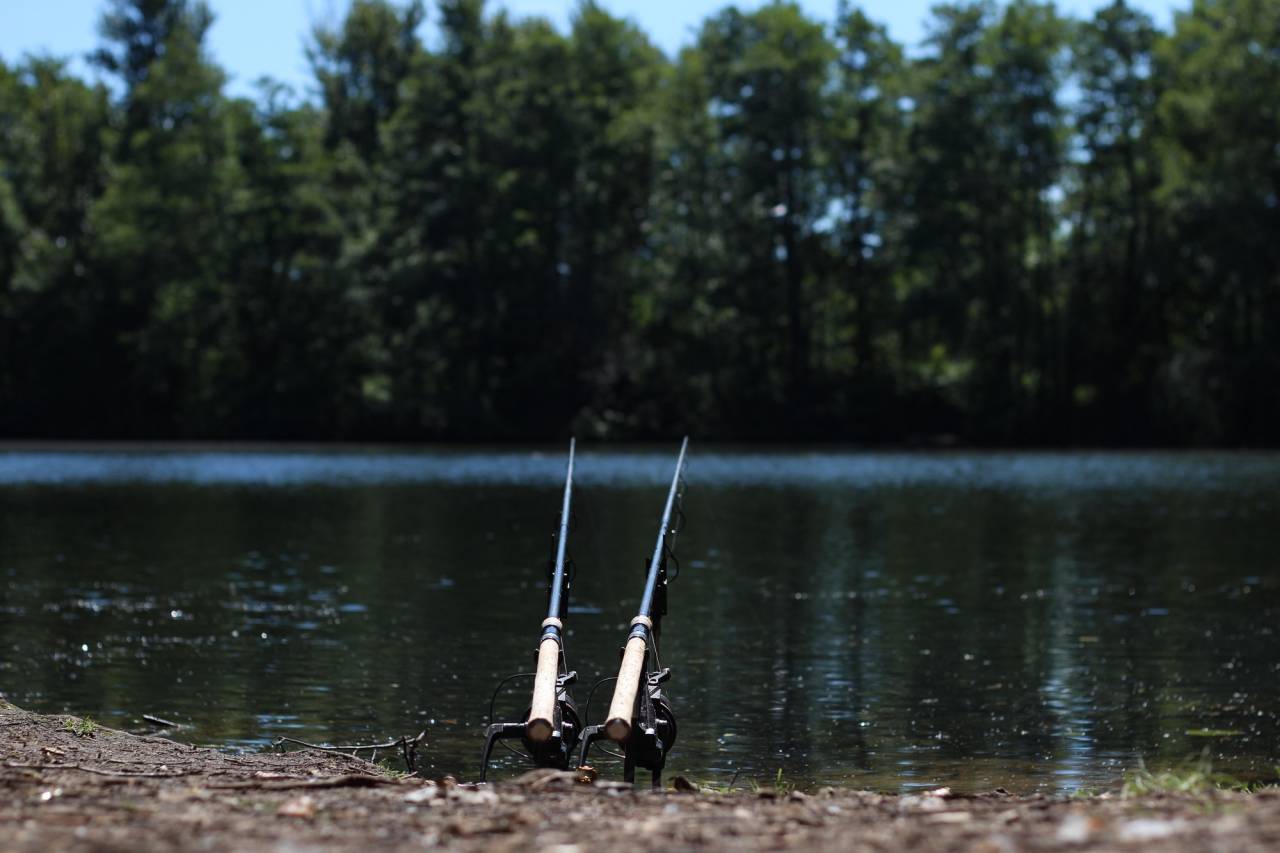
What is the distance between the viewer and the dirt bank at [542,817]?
20.6ft

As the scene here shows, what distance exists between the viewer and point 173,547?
30438 mm

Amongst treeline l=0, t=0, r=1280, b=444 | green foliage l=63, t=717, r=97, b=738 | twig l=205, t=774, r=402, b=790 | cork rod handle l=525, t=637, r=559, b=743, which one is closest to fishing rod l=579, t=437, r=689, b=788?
cork rod handle l=525, t=637, r=559, b=743

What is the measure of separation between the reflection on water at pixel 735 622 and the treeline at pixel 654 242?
37962 millimetres

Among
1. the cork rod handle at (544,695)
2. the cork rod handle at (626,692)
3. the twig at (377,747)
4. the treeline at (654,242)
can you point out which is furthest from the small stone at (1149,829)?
the treeline at (654,242)

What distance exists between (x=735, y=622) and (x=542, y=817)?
542 inches

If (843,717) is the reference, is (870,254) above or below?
above

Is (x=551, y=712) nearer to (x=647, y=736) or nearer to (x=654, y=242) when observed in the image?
(x=647, y=736)

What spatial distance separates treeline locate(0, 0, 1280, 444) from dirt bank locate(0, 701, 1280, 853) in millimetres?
72900

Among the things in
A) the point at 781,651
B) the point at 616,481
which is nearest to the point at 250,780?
the point at 781,651

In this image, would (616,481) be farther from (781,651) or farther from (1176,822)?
(1176,822)

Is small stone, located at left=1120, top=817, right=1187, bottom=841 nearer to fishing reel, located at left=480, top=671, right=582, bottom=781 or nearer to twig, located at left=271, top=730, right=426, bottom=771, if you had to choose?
fishing reel, located at left=480, top=671, right=582, bottom=781

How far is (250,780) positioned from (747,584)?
55.2ft

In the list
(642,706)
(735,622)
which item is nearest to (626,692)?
(642,706)

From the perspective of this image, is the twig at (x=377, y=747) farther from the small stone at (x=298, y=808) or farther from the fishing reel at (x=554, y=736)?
the small stone at (x=298, y=808)
